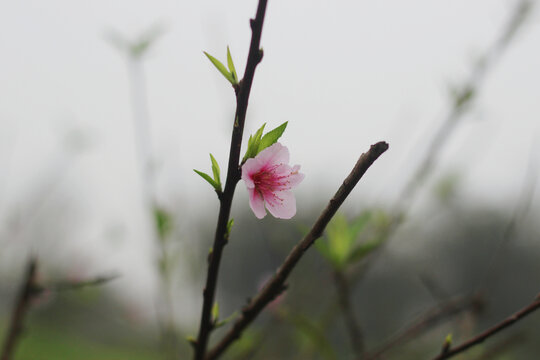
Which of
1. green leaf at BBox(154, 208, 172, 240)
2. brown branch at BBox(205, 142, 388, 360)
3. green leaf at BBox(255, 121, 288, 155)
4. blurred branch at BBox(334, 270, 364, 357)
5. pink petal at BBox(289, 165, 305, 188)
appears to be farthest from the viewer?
green leaf at BBox(154, 208, 172, 240)

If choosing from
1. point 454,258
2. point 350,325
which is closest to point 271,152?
point 350,325

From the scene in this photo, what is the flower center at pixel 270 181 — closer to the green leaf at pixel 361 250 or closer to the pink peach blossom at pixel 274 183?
the pink peach blossom at pixel 274 183

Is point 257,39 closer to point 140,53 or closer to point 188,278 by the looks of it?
point 140,53

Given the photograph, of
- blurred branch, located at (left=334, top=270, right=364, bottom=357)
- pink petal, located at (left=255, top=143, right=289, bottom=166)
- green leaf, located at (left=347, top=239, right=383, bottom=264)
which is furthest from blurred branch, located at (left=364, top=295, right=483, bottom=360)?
pink petal, located at (left=255, top=143, right=289, bottom=166)

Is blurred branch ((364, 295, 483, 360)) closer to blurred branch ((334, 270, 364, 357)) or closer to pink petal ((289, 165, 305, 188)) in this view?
blurred branch ((334, 270, 364, 357))

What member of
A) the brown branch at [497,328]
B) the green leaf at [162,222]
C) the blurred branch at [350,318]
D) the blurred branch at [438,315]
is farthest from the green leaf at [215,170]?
the green leaf at [162,222]

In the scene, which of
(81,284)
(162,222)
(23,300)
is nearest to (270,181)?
(81,284)

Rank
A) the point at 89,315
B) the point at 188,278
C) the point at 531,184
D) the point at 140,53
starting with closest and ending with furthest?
the point at 531,184 → the point at 140,53 → the point at 188,278 → the point at 89,315
